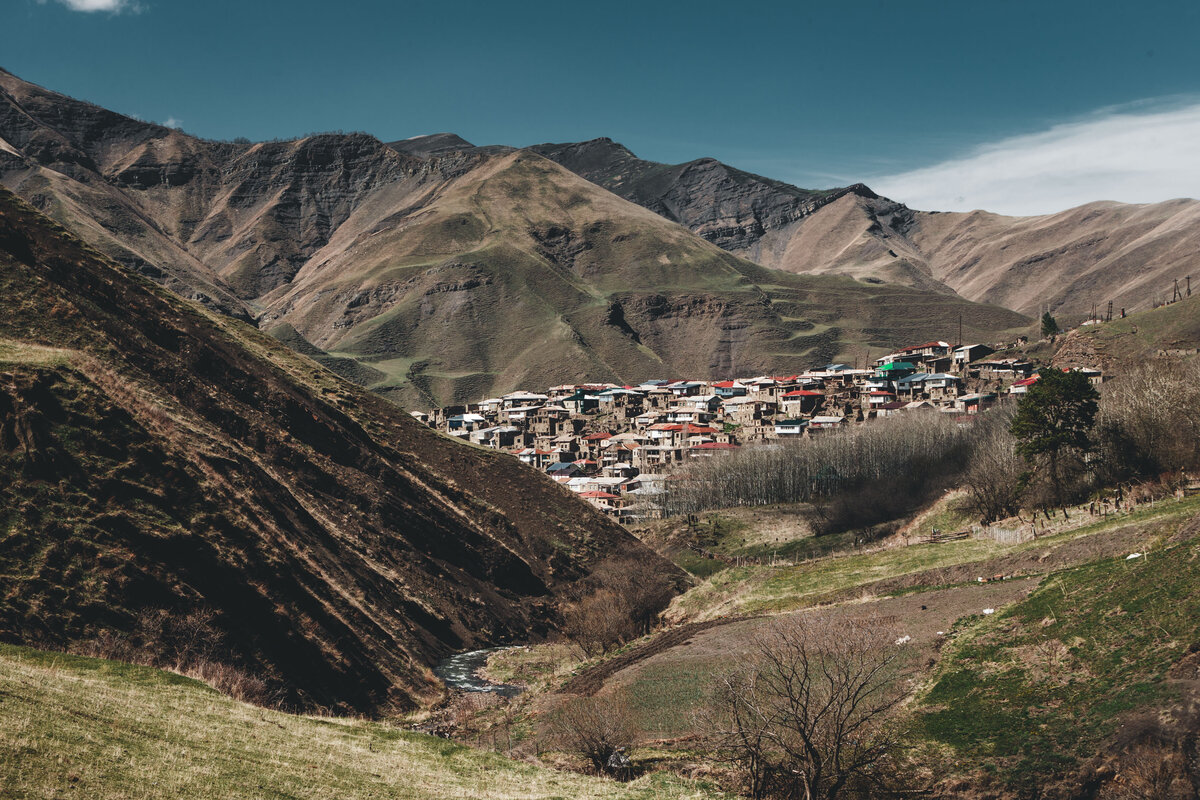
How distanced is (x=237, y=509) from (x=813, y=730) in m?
28.6

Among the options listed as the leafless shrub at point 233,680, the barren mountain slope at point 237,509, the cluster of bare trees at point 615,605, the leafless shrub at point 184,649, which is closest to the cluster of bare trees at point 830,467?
the barren mountain slope at point 237,509

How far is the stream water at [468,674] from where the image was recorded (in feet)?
157

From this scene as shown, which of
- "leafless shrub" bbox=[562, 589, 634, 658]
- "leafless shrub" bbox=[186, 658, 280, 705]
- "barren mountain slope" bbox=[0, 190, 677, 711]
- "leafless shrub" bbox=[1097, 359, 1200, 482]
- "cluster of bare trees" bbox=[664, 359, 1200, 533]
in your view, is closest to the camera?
"leafless shrub" bbox=[186, 658, 280, 705]

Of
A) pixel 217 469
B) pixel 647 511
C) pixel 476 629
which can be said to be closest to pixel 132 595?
pixel 217 469

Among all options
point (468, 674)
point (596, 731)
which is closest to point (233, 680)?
point (596, 731)

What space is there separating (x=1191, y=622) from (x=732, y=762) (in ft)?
44.0

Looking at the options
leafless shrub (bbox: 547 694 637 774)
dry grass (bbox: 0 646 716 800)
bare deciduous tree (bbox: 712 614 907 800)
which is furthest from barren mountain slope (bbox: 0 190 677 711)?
bare deciduous tree (bbox: 712 614 907 800)

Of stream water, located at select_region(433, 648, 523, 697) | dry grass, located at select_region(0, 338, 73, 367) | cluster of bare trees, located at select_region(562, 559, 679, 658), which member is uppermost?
dry grass, located at select_region(0, 338, 73, 367)

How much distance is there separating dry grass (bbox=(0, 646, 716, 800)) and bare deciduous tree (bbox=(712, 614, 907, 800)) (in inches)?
77.8

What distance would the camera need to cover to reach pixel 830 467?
107 m

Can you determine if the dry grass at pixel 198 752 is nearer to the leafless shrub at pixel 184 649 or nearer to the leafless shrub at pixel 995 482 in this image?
the leafless shrub at pixel 184 649

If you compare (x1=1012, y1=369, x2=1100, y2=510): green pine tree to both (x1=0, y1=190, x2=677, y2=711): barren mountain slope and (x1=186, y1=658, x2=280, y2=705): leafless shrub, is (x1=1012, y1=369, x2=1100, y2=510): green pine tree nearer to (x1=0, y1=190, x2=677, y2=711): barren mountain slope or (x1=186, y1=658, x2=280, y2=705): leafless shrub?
(x1=0, y1=190, x2=677, y2=711): barren mountain slope

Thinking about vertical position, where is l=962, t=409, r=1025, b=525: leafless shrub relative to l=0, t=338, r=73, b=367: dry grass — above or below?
below

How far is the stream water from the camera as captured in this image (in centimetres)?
4775
